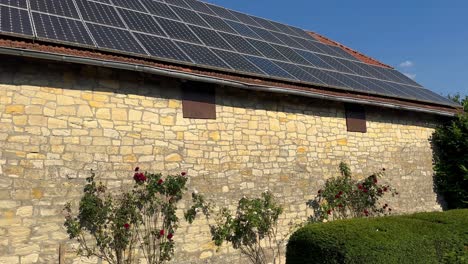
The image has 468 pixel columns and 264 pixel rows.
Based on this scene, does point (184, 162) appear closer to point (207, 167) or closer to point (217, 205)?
point (207, 167)

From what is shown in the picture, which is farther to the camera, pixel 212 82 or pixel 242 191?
pixel 242 191

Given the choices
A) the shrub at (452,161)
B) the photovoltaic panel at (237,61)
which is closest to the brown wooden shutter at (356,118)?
the photovoltaic panel at (237,61)

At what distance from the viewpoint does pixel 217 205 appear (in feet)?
22.4

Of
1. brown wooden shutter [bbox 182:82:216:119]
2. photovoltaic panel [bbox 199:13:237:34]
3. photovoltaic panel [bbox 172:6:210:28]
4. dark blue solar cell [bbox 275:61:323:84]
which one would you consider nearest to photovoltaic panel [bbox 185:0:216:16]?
photovoltaic panel [bbox 199:13:237:34]

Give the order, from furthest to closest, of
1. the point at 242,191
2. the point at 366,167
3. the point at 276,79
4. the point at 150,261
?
1. the point at 366,167
2. the point at 276,79
3. the point at 242,191
4. the point at 150,261

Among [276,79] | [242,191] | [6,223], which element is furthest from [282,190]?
[6,223]

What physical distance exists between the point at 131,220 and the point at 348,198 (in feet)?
15.3

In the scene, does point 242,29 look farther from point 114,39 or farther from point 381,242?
point 381,242

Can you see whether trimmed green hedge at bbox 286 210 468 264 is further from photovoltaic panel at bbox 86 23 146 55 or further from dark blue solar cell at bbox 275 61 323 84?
photovoltaic panel at bbox 86 23 146 55

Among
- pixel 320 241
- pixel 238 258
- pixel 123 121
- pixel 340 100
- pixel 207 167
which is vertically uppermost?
pixel 340 100

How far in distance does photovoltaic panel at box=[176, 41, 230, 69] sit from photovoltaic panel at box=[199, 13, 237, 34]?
5.97 ft

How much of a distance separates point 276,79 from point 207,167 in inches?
85.4

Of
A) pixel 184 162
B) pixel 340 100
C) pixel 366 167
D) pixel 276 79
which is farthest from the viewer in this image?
pixel 366 167

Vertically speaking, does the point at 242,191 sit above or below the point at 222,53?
below
